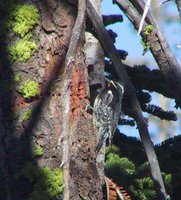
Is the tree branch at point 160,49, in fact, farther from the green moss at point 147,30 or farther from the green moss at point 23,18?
the green moss at point 23,18

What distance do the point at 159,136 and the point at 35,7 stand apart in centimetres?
1378

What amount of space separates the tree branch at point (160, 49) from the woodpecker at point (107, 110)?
26cm

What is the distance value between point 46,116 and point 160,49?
2.85 ft

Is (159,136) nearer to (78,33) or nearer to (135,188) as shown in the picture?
(135,188)

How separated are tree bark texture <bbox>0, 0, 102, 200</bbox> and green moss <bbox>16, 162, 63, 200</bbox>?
2 centimetres

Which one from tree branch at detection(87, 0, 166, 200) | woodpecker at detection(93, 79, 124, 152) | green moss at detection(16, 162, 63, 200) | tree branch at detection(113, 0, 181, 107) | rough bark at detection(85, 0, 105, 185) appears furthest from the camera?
rough bark at detection(85, 0, 105, 185)

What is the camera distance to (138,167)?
→ 12.0 ft

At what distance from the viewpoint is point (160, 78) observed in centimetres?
394

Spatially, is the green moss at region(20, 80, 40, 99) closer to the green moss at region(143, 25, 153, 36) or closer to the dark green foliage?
the green moss at region(143, 25, 153, 36)

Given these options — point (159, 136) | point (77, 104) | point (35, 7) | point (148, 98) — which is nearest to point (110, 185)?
point (77, 104)

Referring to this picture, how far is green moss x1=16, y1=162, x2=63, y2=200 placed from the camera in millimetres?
2500

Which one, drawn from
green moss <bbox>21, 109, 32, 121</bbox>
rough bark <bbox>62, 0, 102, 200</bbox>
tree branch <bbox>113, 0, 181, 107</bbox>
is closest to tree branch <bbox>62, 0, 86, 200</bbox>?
rough bark <bbox>62, 0, 102, 200</bbox>

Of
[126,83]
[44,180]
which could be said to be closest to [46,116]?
[44,180]

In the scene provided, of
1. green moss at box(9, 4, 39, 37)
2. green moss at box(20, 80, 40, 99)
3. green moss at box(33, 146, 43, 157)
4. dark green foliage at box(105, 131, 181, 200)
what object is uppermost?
green moss at box(9, 4, 39, 37)
